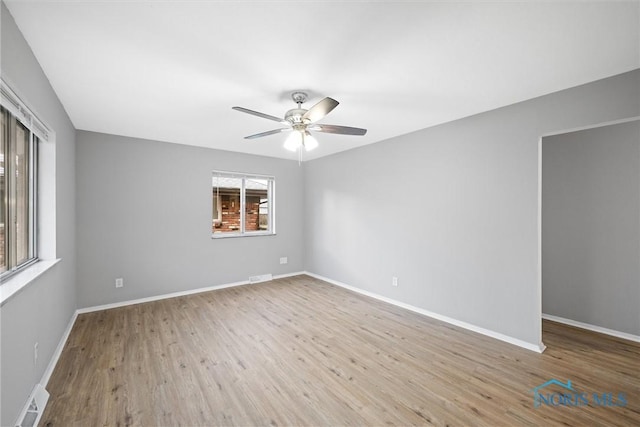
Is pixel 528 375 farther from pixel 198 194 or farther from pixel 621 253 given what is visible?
pixel 198 194

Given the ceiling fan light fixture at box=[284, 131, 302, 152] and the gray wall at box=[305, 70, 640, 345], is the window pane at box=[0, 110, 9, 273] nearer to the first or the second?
the ceiling fan light fixture at box=[284, 131, 302, 152]

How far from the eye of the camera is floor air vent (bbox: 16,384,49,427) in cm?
162

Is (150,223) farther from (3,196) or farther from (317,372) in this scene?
(317,372)

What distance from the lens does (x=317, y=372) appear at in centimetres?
227

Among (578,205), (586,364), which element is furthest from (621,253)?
(586,364)

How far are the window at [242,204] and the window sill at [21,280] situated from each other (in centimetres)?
253

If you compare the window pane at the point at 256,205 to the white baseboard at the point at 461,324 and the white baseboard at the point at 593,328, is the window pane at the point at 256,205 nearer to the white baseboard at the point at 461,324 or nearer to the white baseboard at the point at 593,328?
the white baseboard at the point at 461,324

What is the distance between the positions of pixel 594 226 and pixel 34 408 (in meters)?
5.27

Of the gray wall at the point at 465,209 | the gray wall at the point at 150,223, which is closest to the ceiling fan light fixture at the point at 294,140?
the gray wall at the point at 465,209

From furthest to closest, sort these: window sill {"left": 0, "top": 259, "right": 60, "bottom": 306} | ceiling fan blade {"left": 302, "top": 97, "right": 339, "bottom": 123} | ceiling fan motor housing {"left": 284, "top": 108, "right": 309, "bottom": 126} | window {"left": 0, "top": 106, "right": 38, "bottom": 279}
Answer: ceiling fan motor housing {"left": 284, "top": 108, "right": 309, "bottom": 126}, ceiling fan blade {"left": 302, "top": 97, "right": 339, "bottom": 123}, window {"left": 0, "top": 106, "right": 38, "bottom": 279}, window sill {"left": 0, "top": 259, "right": 60, "bottom": 306}

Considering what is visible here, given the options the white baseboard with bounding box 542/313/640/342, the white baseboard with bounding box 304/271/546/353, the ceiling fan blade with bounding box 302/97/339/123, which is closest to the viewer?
the ceiling fan blade with bounding box 302/97/339/123

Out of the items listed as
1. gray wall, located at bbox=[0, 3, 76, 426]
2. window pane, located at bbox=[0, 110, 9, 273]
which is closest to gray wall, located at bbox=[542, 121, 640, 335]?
gray wall, located at bbox=[0, 3, 76, 426]

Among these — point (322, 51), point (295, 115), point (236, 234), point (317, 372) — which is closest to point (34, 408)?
point (317, 372)

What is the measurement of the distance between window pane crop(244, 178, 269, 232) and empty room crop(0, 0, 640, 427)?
22.2 inches
